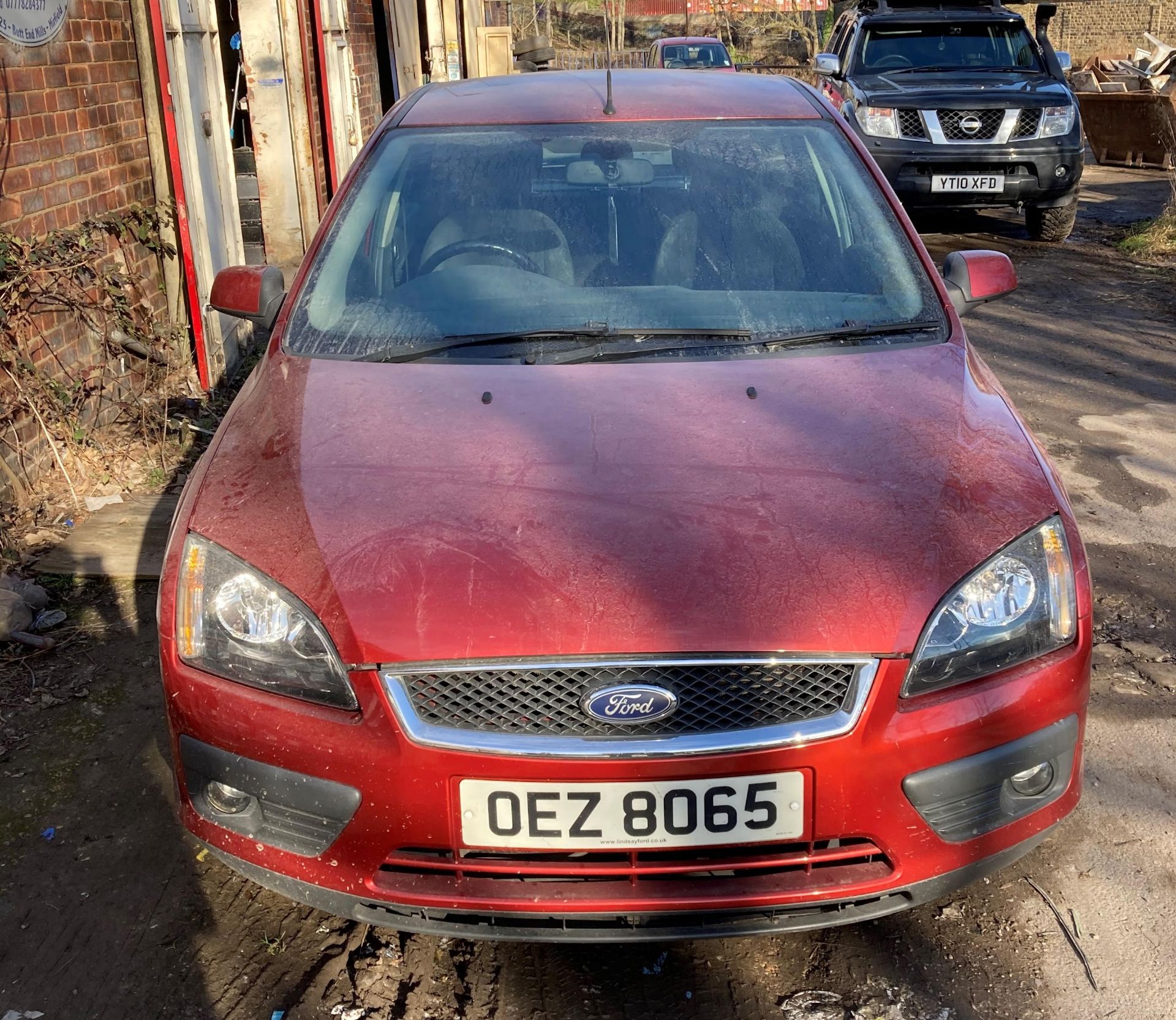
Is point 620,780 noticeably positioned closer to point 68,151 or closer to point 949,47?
point 68,151

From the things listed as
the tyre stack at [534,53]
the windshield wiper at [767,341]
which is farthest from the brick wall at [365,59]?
the windshield wiper at [767,341]

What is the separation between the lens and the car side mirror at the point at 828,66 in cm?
1050

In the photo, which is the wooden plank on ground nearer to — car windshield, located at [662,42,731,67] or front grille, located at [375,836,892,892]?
front grille, located at [375,836,892,892]

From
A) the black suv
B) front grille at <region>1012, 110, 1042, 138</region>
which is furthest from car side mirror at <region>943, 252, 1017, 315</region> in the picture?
front grille at <region>1012, 110, 1042, 138</region>

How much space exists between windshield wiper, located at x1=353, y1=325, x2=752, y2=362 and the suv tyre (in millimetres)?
8147

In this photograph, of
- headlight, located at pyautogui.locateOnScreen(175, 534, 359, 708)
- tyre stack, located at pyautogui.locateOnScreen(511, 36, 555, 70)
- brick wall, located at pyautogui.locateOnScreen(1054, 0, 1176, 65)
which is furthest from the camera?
brick wall, located at pyautogui.locateOnScreen(1054, 0, 1176, 65)

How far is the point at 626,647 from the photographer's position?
6.48 ft

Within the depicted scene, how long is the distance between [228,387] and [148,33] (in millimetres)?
1739

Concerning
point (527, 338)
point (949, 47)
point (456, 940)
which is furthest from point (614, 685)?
point (949, 47)

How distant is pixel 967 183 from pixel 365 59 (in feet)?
19.5

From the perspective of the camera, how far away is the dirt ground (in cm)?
227

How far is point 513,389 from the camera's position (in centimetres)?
270

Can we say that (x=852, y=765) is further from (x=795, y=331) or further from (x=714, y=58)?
(x=714, y=58)

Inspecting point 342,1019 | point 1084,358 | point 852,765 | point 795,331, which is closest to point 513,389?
point 795,331
